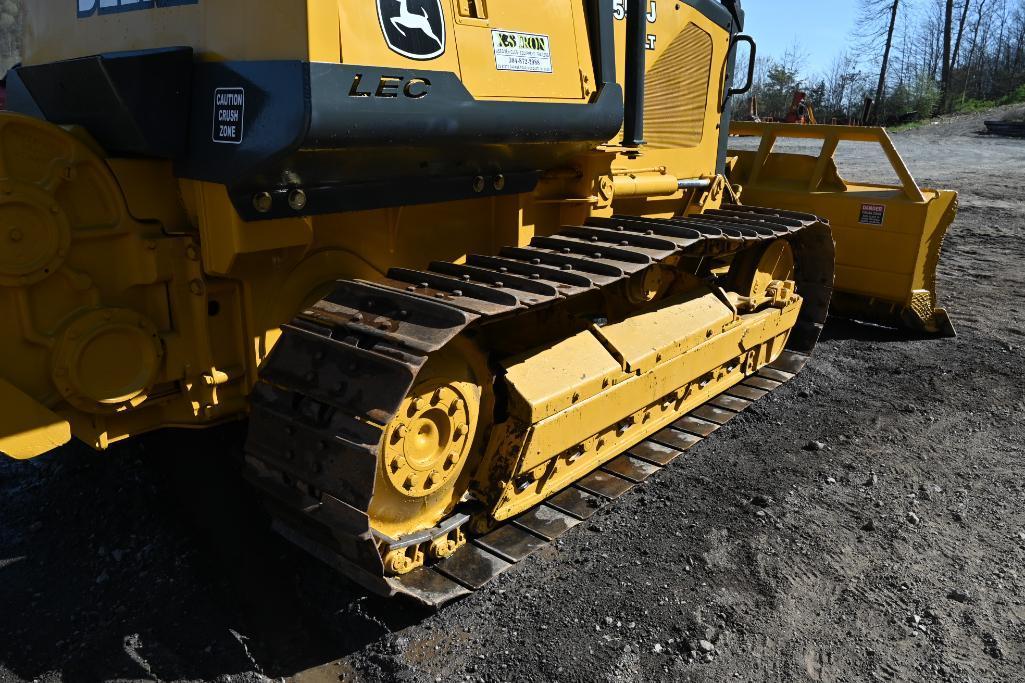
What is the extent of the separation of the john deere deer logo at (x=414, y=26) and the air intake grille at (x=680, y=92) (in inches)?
74.7

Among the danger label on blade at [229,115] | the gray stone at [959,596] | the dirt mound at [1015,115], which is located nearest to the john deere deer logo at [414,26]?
the danger label on blade at [229,115]

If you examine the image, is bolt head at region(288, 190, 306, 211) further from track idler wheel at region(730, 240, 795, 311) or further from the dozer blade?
the dozer blade

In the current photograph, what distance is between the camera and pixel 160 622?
2.95 metres

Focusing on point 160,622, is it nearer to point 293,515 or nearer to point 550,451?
point 293,515

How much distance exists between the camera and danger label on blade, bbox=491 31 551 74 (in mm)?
2939

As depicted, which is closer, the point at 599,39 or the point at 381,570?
the point at 381,570

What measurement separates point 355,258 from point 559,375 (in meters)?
0.96

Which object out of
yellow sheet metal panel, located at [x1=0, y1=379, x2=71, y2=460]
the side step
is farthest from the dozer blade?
yellow sheet metal panel, located at [x1=0, y1=379, x2=71, y2=460]

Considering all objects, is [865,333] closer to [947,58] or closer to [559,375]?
[559,375]

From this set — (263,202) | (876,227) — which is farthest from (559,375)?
(876,227)

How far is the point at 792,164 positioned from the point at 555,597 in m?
5.08

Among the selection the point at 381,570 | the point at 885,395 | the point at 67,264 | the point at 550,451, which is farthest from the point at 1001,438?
the point at 67,264

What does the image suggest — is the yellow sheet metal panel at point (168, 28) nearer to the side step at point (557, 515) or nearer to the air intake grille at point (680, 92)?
the side step at point (557, 515)

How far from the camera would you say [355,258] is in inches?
122
